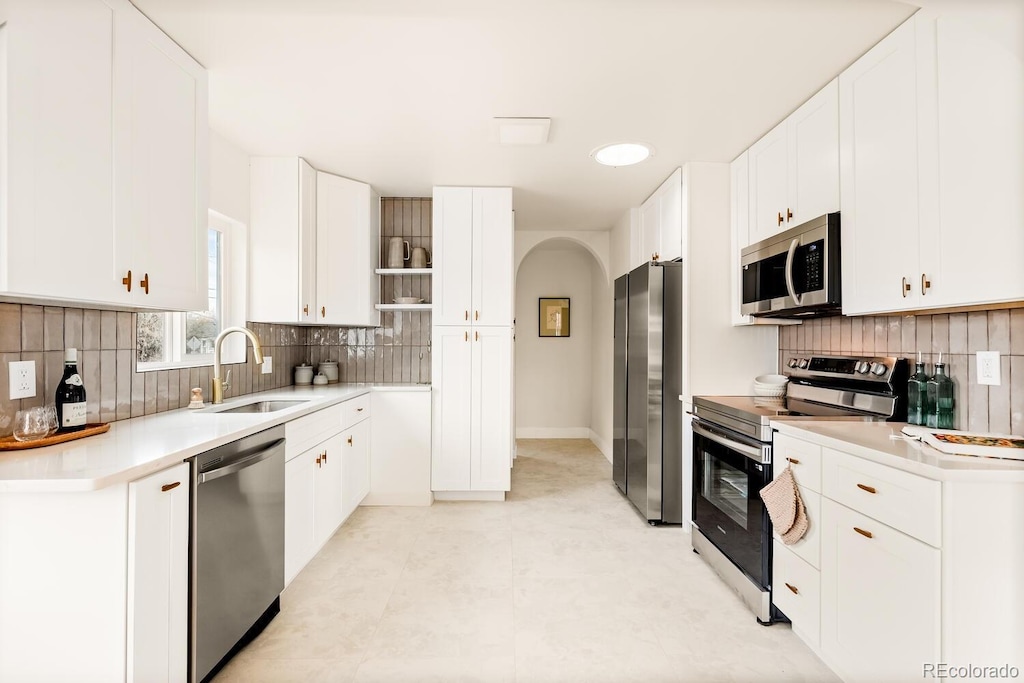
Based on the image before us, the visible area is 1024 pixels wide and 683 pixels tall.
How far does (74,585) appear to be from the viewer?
1.22m

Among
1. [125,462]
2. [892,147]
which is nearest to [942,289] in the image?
[892,147]

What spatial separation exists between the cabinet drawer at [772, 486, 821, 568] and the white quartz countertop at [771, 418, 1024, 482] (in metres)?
0.22

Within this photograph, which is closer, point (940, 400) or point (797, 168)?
point (940, 400)

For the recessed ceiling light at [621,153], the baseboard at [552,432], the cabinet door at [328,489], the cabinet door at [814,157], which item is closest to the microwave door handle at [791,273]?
the cabinet door at [814,157]

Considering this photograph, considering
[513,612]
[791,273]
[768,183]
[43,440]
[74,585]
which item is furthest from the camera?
[768,183]

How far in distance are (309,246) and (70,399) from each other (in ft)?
6.22

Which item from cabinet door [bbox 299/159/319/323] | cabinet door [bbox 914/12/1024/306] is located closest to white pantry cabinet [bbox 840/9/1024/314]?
cabinet door [bbox 914/12/1024/306]

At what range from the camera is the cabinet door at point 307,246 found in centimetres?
318

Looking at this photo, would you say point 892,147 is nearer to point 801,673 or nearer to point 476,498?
point 801,673

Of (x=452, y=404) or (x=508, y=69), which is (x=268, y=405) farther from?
(x=508, y=69)

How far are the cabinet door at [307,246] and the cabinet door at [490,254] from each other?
116 centimetres

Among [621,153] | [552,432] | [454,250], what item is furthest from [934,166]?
[552,432]

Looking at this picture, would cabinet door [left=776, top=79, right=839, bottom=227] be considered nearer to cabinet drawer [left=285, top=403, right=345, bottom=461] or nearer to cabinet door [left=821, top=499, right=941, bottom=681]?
cabinet door [left=821, top=499, right=941, bottom=681]

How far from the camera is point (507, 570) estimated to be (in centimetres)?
257
